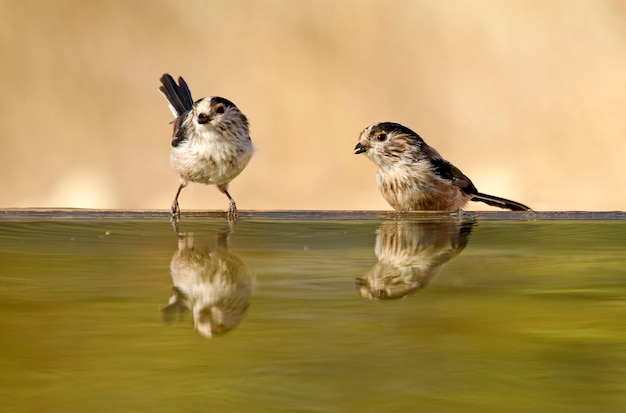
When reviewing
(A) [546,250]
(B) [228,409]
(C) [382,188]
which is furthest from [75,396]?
(C) [382,188]

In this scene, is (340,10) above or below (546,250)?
above

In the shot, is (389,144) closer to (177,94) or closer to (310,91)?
(177,94)

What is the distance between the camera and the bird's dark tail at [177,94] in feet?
22.6

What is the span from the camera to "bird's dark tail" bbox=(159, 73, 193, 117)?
690 centimetres

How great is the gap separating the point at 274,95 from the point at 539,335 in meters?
6.17

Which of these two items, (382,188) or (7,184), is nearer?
(382,188)

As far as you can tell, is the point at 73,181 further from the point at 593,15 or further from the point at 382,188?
the point at 593,15

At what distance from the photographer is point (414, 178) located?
227 inches

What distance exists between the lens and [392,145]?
5.95 m

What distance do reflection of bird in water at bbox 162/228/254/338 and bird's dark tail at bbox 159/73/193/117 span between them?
11.6 feet

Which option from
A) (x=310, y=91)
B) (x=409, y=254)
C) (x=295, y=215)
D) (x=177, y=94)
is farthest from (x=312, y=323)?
(x=310, y=91)

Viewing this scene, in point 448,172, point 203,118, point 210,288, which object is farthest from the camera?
point 448,172

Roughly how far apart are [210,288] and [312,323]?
0.45m

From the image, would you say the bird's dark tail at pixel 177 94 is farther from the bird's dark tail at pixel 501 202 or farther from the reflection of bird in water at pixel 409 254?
the reflection of bird in water at pixel 409 254
